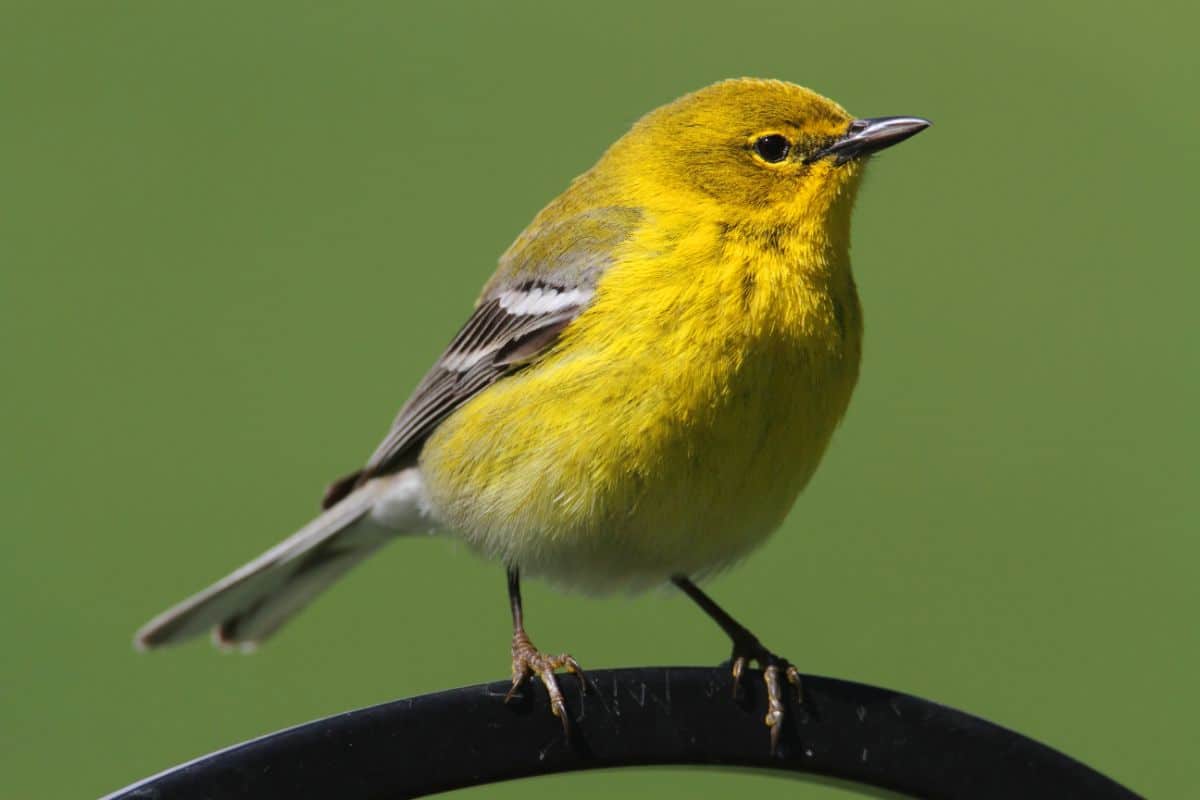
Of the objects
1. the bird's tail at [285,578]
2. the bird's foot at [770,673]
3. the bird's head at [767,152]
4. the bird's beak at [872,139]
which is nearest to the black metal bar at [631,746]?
the bird's foot at [770,673]

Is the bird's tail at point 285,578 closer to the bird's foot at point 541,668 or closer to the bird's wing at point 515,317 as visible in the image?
the bird's wing at point 515,317

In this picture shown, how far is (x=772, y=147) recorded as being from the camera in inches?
152

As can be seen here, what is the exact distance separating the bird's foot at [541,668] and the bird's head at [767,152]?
3.76 feet

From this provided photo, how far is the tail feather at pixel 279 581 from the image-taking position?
4.34m

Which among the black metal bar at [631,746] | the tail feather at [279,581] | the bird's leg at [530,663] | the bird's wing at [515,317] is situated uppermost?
the bird's wing at [515,317]

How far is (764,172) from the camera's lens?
3791mm

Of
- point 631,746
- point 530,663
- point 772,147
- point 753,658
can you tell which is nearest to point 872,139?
point 772,147

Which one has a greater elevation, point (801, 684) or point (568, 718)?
point (801, 684)

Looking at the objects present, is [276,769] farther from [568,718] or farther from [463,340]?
[463,340]

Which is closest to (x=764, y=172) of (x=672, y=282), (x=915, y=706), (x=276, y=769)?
(x=672, y=282)

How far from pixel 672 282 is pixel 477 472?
71cm

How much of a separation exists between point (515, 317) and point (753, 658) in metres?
1.05

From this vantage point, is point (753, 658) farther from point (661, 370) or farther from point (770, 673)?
point (661, 370)

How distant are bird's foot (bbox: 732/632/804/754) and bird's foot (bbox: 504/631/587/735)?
0.33 meters
